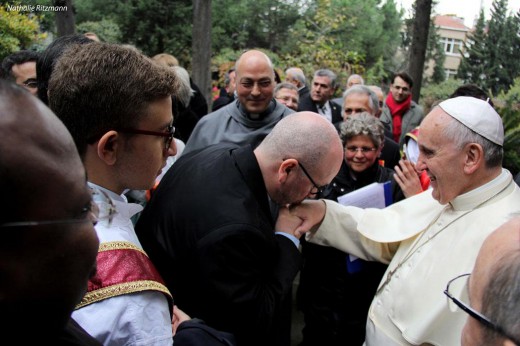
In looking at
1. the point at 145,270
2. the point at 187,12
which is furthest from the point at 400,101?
the point at 187,12

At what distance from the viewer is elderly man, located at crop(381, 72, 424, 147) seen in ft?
21.6

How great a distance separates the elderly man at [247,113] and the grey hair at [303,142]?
1.87 metres

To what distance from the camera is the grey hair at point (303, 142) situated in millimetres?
2080

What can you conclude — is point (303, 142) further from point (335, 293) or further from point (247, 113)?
point (247, 113)

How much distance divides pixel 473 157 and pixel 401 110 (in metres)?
4.68

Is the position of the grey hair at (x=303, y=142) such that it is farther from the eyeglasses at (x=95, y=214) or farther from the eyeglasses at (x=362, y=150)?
the eyeglasses at (x=362, y=150)

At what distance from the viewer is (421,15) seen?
8227mm

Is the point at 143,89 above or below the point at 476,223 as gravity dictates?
above

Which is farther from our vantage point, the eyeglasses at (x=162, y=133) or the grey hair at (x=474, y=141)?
the grey hair at (x=474, y=141)

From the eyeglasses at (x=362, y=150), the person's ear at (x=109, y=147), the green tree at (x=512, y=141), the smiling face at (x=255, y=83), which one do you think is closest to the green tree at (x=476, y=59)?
the green tree at (x=512, y=141)

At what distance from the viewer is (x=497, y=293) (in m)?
0.96

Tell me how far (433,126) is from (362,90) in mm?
2507

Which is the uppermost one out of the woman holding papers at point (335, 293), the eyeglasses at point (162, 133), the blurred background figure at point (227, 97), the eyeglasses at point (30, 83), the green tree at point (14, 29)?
the green tree at point (14, 29)

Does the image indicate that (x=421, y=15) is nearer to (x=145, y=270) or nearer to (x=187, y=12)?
(x=145, y=270)
